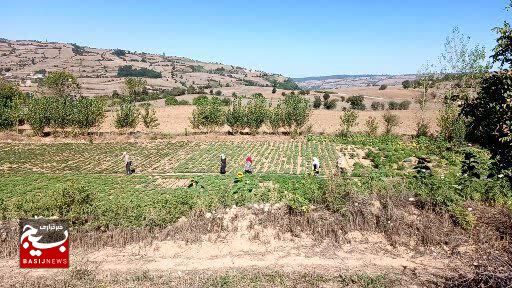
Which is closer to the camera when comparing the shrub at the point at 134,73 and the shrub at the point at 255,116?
the shrub at the point at 255,116

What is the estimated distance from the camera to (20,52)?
17675 centimetres

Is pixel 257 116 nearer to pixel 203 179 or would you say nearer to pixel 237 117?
pixel 237 117

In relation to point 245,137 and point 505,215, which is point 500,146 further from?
point 245,137

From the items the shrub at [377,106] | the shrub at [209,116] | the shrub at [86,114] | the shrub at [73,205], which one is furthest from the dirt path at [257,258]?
the shrub at [377,106]

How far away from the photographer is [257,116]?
44250 mm

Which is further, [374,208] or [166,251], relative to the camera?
[374,208]

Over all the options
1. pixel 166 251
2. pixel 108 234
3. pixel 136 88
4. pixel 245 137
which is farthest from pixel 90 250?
pixel 136 88

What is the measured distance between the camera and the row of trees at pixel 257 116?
44031 millimetres

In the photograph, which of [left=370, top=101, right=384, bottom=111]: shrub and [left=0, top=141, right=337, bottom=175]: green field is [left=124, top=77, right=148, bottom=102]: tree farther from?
[left=370, top=101, right=384, bottom=111]: shrub

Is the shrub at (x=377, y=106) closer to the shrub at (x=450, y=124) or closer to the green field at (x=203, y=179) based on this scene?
the shrub at (x=450, y=124)

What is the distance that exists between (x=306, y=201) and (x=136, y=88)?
8147cm

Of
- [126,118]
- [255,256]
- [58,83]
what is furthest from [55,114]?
[255,256]

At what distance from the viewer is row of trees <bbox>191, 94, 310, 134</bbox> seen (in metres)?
44.0

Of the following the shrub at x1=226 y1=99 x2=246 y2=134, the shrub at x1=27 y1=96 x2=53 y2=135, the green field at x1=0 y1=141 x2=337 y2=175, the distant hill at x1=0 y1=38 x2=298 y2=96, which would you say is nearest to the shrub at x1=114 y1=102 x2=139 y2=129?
the green field at x1=0 y1=141 x2=337 y2=175
